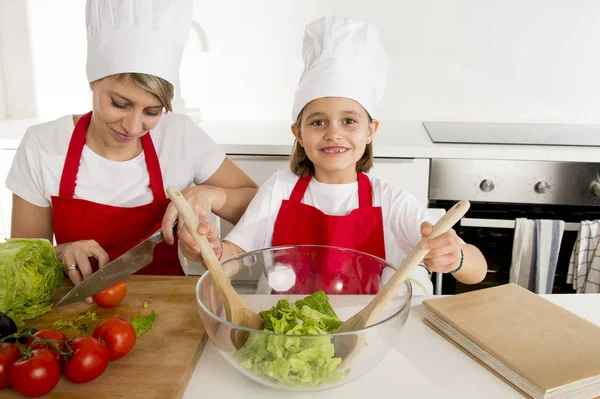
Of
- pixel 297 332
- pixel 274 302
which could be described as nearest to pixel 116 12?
pixel 274 302

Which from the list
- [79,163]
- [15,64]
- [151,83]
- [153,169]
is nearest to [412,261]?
[151,83]

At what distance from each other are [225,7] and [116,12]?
1142 millimetres

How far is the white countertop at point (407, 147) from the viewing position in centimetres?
183

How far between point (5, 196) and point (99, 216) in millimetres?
927

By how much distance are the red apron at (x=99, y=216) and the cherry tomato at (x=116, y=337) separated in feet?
1.90

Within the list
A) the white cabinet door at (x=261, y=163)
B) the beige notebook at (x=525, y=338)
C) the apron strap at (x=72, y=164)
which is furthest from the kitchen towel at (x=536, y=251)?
the apron strap at (x=72, y=164)

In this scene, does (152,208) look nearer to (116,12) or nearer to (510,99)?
(116,12)

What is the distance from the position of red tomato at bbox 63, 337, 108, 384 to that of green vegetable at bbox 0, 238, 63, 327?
24 cm

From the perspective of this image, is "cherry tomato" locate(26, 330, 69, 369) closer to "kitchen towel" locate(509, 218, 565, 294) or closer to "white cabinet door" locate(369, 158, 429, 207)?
"white cabinet door" locate(369, 158, 429, 207)

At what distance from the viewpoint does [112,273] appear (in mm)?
950

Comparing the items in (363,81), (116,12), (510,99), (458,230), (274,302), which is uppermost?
(116,12)

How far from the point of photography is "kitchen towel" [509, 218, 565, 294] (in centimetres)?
184

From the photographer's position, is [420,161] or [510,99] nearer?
[420,161]

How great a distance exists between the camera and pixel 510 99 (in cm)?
228
